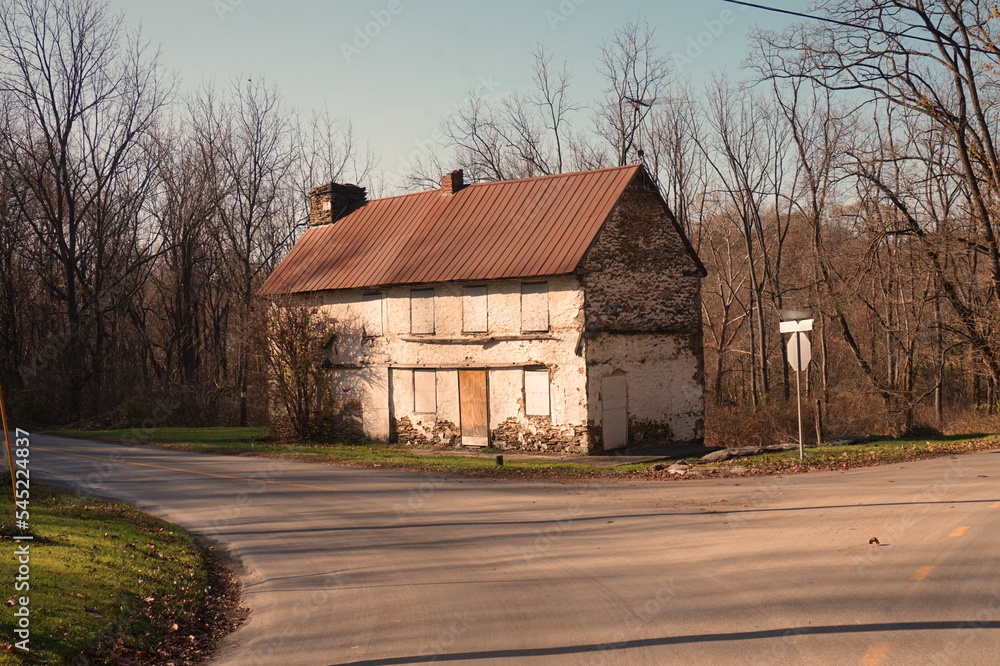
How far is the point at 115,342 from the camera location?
45.0 m

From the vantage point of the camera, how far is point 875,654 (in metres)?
5.80

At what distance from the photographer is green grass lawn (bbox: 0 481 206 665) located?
22.0 feet

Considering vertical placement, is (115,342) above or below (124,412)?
above

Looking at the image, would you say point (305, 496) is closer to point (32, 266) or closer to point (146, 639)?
point (146, 639)

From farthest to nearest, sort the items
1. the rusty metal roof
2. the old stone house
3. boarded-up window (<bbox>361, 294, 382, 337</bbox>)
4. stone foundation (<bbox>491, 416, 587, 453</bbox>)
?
1. boarded-up window (<bbox>361, 294, 382, 337</bbox>)
2. the rusty metal roof
3. the old stone house
4. stone foundation (<bbox>491, 416, 587, 453</bbox>)

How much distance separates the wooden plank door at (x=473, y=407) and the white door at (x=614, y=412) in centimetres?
360

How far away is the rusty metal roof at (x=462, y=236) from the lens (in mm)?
23031

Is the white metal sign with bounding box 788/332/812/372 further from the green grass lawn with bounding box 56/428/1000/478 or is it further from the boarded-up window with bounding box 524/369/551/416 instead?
the boarded-up window with bounding box 524/369/551/416

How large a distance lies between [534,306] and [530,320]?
407 mm

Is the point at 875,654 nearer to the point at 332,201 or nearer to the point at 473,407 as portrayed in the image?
the point at 473,407

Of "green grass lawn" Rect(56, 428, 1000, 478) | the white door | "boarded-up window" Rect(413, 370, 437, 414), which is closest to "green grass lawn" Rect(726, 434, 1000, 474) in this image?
"green grass lawn" Rect(56, 428, 1000, 478)

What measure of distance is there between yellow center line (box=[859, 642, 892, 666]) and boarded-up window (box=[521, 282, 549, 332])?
54.6 ft

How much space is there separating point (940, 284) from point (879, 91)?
694cm

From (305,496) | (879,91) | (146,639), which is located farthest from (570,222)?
(146,639)
